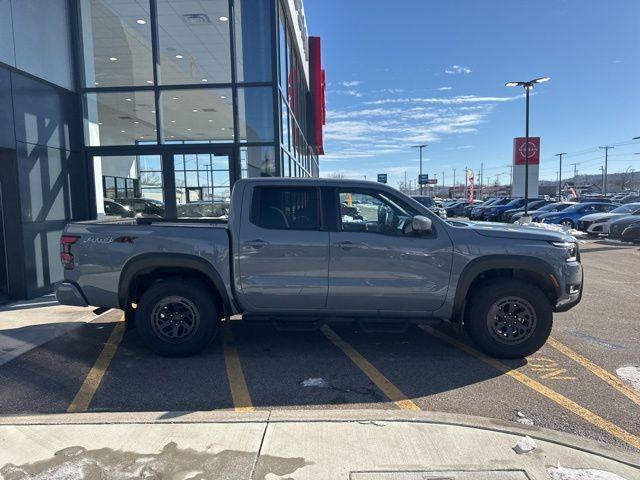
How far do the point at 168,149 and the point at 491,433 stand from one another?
8339 millimetres

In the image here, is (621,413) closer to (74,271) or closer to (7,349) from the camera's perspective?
(74,271)

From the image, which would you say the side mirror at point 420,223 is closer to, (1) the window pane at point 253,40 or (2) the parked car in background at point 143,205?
(1) the window pane at point 253,40

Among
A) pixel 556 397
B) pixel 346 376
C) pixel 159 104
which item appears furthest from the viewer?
pixel 159 104

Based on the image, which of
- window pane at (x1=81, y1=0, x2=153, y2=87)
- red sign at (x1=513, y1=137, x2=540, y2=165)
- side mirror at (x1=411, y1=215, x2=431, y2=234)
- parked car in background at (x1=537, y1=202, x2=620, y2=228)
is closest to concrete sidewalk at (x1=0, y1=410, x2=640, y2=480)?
side mirror at (x1=411, y1=215, x2=431, y2=234)

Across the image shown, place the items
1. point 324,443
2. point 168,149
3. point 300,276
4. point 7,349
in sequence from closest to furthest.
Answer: point 324,443
point 300,276
point 7,349
point 168,149

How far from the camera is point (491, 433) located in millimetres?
3307

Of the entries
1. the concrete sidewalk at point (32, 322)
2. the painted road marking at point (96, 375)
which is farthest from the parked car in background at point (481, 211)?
the painted road marking at point (96, 375)

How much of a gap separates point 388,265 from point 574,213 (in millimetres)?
21064

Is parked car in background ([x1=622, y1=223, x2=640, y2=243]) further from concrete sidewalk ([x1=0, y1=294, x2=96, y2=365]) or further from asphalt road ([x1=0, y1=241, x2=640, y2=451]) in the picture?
concrete sidewalk ([x1=0, y1=294, x2=96, y2=365])

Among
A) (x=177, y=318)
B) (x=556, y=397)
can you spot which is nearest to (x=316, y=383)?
(x=177, y=318)

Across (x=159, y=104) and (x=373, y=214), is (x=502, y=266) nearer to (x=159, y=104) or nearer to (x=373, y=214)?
(x=373, y=214)

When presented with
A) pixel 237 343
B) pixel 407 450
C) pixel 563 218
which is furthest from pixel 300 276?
pixel 563 218

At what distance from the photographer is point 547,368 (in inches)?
185

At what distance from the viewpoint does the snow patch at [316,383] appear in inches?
169
